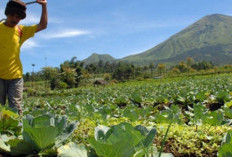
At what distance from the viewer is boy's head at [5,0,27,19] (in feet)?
12.3

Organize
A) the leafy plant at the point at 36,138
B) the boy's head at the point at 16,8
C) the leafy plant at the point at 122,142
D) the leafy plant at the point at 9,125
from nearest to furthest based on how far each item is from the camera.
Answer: the leafy plant at the point at 122,142
the leafy plant at the point at 36,138
the leafy plant at the point at 9,125
the boy's head at the point at 16,8

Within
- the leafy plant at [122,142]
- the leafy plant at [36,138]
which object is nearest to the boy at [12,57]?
the leafy plant at [36,138]

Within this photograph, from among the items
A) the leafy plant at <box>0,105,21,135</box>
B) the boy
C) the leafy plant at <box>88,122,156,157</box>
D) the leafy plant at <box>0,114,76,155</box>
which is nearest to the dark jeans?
the boy

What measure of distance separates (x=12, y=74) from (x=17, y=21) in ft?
2.68

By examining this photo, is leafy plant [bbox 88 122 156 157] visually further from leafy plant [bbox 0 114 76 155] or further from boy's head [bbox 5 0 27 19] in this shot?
boy's head [bbox 5 0 27 19]

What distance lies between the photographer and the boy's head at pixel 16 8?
12.3 ft

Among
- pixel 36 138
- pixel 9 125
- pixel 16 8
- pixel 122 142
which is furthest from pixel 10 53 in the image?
pixel 122 142

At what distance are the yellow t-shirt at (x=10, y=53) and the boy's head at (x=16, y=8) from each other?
0.31 m

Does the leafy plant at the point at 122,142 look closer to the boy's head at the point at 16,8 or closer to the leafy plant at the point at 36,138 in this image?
the leafy plant at the point at 36,138

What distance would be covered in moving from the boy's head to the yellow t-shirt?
0.31 m

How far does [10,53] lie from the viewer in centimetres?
416

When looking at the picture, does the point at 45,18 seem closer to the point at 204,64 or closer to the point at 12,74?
the point at 12,74

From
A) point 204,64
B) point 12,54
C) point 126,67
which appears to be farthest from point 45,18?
point 204,64

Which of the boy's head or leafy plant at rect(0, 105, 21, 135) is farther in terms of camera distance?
the boy's head
